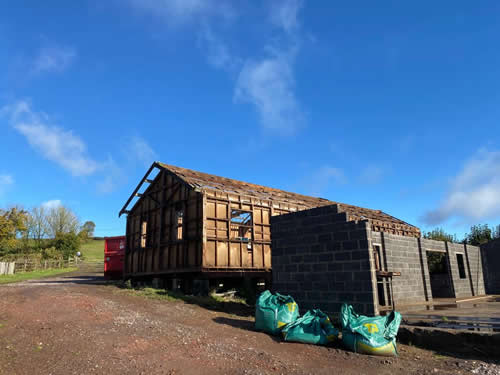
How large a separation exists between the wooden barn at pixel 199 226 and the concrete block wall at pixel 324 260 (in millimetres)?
4046

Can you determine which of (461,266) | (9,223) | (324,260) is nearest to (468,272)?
(461,266)

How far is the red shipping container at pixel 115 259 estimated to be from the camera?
74.7 feet

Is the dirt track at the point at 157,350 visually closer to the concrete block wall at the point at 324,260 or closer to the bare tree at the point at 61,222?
the concrete block wall at the point at 324,260

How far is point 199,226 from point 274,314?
7143 mm

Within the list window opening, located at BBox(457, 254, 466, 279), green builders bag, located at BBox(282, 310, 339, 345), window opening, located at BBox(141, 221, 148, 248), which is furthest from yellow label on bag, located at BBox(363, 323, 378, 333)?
window opening, located at BBox(141, 221, 148, 248)

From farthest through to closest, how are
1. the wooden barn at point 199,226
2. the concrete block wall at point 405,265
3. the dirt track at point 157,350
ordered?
the wooden barn at point 199,226
the concrete block wall at point 405,265
the dirt track at point 157,350

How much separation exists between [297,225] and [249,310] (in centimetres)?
369

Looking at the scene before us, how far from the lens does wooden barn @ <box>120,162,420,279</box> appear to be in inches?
594

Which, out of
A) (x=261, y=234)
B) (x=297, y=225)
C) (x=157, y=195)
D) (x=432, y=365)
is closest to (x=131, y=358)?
(x=432, y=365)

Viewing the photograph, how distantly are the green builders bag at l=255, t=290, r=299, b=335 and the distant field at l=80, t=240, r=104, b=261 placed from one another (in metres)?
44.4

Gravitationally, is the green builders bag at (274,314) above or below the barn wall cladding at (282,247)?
below

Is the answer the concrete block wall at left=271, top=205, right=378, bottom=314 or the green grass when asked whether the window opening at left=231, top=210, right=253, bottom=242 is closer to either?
the concrete block wall at left=271, top=205, right=378, bottom=314

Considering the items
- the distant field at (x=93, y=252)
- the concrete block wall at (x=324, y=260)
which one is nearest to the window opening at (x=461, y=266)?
the concrete block wall at (x=324, y=260)

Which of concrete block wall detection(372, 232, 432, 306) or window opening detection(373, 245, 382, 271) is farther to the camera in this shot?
window opening detection(373, 245, 382, 271)
